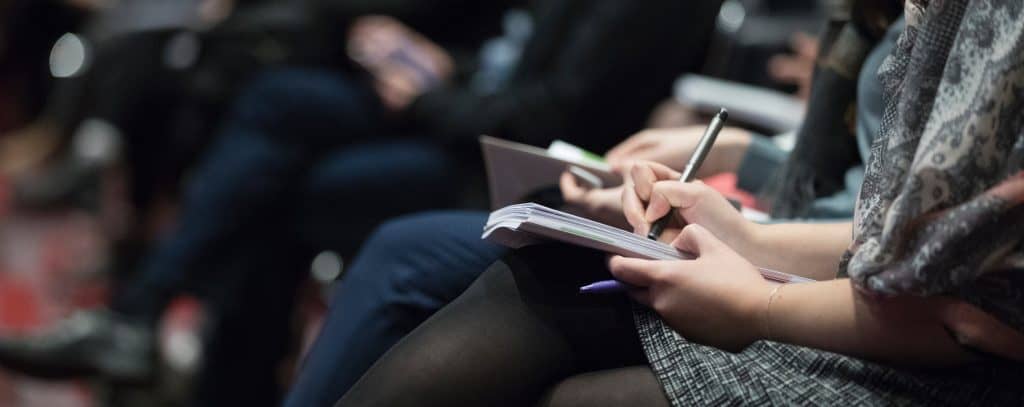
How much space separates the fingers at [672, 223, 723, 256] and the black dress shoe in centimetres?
137

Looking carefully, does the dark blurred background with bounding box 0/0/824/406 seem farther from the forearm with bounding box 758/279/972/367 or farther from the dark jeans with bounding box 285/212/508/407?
the forearm with bounding box 758/279/972/367

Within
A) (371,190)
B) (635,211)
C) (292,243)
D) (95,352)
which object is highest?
(635,211)

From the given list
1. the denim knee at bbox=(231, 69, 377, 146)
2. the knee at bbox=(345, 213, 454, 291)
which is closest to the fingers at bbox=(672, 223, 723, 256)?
the knee at bbox=(345, 213, 454, 291)

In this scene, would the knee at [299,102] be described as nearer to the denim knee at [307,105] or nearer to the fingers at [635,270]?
the denim knee at [307,105]

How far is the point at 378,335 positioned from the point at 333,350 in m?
0.04

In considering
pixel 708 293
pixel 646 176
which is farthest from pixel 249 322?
pixel 708 293

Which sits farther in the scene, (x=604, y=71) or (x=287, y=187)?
(x=287, y=187)

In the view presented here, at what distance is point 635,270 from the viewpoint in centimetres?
80

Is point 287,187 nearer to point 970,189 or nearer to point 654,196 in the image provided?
point 654,196

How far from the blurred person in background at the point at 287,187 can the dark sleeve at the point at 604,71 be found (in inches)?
1.5

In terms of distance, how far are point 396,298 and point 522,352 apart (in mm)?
194


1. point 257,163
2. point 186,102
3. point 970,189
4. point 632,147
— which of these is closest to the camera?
point 970,189

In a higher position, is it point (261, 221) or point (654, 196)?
point (654, 196)

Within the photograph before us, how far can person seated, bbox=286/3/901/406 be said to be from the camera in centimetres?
97
